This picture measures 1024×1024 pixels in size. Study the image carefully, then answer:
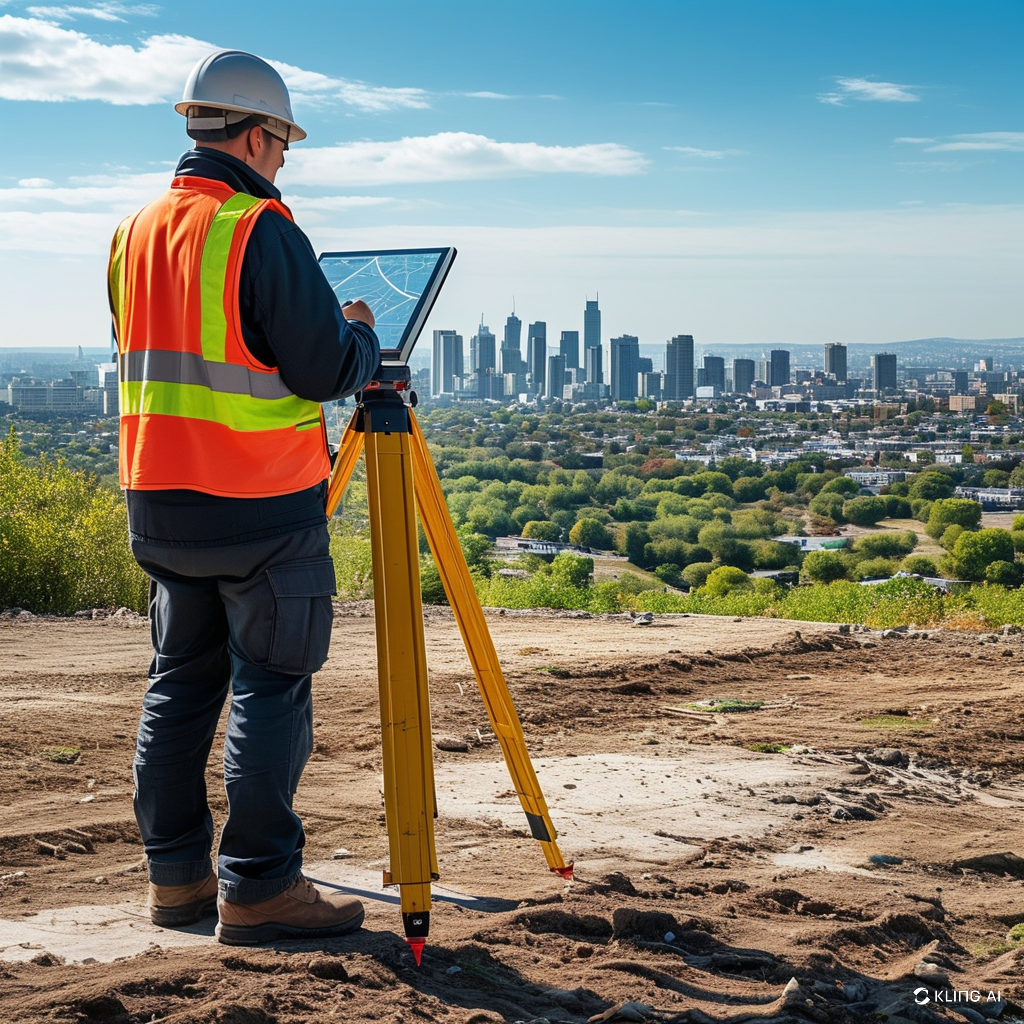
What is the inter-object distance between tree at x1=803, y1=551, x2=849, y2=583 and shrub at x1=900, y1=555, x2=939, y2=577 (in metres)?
1.78

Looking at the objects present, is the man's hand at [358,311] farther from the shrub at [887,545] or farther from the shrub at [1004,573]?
the shrub at [887,545]

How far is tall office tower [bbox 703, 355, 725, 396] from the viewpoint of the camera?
374 ft

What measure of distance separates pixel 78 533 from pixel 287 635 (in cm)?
950

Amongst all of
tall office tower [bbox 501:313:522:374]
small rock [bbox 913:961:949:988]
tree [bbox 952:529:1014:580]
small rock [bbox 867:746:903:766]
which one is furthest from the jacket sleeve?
tall office tower [bbox 501:313:522:374]

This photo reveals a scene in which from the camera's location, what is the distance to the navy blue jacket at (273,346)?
9.41 ft

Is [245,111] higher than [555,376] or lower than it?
lower

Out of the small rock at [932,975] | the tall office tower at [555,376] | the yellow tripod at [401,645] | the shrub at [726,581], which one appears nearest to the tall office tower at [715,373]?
the tall office tower at [555,376]

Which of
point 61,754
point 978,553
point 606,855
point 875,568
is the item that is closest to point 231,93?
point 606,855

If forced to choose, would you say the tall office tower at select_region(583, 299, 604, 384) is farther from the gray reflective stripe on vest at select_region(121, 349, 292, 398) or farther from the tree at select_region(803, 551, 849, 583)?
the gray reflective stripe on vest at select_region(121, 349, 292, 398)

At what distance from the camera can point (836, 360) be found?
4412 inches

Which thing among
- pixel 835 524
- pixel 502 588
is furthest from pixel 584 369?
pixel 502 588

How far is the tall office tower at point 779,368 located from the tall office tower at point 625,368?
14.1m

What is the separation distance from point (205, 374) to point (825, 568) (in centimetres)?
3357

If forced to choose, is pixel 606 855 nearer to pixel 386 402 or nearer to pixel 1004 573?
pixel 386 402
